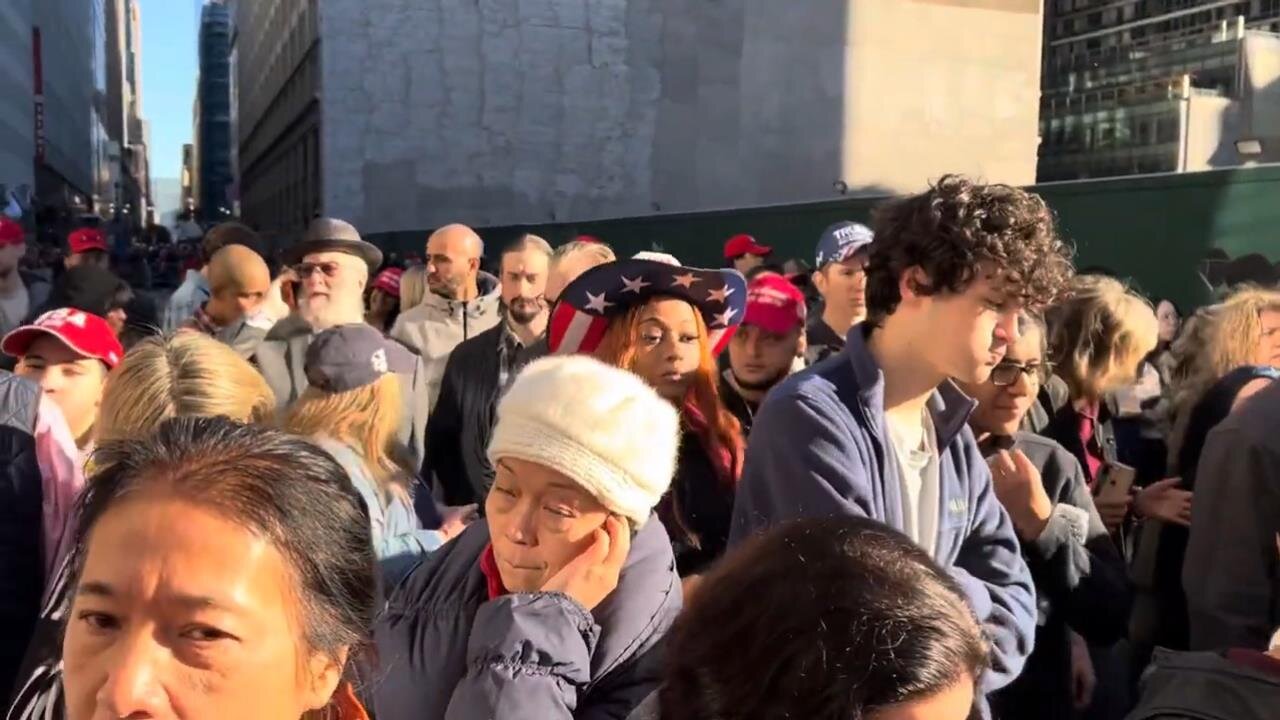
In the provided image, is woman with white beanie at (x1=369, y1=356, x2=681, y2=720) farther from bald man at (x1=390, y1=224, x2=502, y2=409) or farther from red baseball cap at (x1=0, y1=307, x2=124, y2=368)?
bald man at (x1=390, y1=224, x2=502, y2=409)

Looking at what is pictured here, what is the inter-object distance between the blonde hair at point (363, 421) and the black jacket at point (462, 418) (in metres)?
1.61

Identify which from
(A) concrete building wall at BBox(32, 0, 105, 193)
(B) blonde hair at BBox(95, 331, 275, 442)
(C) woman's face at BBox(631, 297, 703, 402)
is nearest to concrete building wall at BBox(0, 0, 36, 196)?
(A) concrete building wall at BBox(32, 0, 105, 193)

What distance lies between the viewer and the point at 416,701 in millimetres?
2035

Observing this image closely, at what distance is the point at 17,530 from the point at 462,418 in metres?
2.40

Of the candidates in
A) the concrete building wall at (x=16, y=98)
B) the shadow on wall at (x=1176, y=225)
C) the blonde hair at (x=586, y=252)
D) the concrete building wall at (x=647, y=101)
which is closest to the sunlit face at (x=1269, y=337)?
the blonde hair at (x=586, y=252)

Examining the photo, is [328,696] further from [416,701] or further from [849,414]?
[849,414]

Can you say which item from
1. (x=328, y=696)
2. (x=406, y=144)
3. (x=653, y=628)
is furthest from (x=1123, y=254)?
(x=406, y=144)

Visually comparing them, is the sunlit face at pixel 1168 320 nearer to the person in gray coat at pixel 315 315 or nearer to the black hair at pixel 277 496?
the person in gray coat at pixel 315 315

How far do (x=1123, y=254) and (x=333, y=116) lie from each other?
21.4 meters

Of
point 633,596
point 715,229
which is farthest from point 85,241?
point 633,596

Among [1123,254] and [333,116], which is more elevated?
[333,116]

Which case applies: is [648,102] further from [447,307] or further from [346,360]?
[346,360]

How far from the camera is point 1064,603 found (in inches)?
126

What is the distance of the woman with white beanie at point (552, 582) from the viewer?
6.37ft
